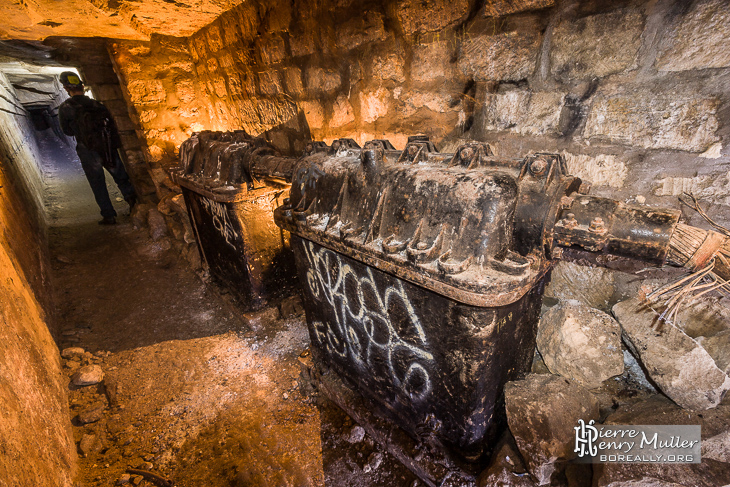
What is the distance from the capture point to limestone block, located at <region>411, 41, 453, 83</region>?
1679 millimetres

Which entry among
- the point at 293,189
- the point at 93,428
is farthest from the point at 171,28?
the point at 93,428

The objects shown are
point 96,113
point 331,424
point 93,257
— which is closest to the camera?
point 331,424

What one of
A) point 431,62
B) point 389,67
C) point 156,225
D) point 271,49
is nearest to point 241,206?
point 271,49

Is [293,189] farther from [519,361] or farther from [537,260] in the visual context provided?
[519,361]

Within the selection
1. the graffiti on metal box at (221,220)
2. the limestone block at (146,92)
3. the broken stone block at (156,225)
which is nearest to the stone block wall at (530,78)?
the graffiti on metal box at (221,220)

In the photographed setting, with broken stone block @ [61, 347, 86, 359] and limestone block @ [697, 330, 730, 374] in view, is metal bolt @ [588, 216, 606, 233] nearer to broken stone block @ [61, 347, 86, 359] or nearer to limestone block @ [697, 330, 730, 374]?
limestone block @ [697, 330, 730, 374]

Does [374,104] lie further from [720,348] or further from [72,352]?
[72,352]

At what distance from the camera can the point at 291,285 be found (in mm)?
3018

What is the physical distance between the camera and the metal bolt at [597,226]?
93 cm

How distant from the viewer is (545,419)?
1.22 metres

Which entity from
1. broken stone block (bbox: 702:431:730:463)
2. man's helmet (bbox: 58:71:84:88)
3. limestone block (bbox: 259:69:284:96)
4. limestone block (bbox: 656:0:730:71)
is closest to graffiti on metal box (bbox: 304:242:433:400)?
broken stone block (bbox: 702:431:730:463)

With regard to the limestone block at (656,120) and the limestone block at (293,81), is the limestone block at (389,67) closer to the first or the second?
the limestone block at (293,81)

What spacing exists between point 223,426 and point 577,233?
2243mm

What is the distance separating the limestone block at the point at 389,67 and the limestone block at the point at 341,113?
344mm
